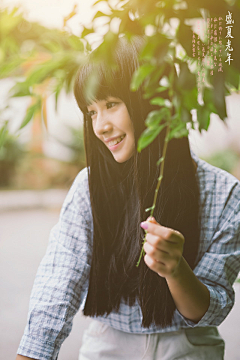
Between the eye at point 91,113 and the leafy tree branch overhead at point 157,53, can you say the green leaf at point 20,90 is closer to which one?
the leafy tree branch overhead at point 157,53

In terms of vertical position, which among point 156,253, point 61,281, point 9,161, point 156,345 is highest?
point 9,161

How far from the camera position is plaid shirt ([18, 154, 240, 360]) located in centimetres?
69

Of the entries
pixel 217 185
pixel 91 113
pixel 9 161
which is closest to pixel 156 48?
pixel 91 113

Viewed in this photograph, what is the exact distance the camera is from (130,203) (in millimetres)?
778

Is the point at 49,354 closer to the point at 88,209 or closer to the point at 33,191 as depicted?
the point at 88,209

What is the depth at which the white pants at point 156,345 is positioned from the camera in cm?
74

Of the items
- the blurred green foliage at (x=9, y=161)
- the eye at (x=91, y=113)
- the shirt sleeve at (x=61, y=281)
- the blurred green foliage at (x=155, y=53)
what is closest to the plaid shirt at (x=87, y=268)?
the shirt sleeve at (x=61, y=281)

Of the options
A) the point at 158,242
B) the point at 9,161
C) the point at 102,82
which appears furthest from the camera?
the point at 9,161

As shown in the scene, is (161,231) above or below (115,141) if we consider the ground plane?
below

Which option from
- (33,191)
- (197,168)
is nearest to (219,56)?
(197,168)

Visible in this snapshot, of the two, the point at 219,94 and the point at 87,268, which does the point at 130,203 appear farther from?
the point at 219,94

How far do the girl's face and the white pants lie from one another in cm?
38

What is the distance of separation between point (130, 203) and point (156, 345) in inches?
11.4

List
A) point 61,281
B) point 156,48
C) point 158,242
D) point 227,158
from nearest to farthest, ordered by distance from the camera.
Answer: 1. point 156,48
2. point 158,242
3. point 61,281
4. point 227,158
